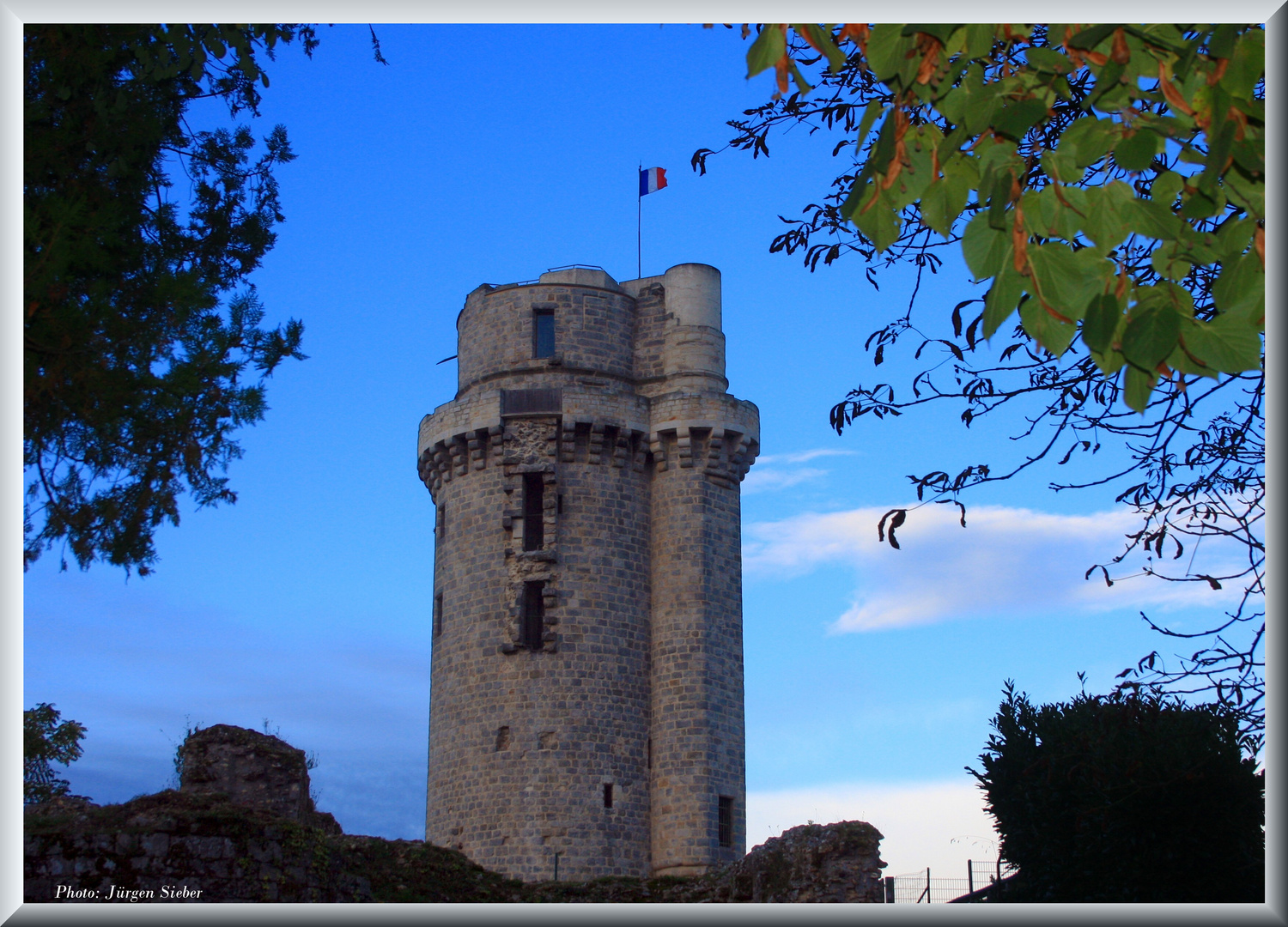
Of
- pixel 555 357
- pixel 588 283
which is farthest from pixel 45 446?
pixel 588 283

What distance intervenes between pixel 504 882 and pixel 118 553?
46.8ft

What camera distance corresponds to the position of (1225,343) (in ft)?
20.4

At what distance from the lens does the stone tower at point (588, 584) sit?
2631 centimetres

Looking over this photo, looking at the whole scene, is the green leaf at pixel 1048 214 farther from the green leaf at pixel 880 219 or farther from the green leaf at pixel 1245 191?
the green leaf at pixel 1245 191

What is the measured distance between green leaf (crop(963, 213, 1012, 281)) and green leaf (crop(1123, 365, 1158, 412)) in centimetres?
82

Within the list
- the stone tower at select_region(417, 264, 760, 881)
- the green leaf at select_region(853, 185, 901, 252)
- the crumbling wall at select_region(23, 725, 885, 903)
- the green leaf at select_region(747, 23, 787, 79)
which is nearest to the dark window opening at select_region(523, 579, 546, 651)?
the stone tower at select_region(417, 264, 760, 881)

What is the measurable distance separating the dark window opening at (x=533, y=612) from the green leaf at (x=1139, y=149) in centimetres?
2176

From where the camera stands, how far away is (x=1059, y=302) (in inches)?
243

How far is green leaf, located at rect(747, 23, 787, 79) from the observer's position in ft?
22.1

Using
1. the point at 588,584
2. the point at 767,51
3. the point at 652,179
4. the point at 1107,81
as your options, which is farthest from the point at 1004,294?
the point at 652,179

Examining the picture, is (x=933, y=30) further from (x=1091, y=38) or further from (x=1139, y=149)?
(x=1139, y=149)

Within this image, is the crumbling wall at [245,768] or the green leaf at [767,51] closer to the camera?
the green leaf at [767,51]

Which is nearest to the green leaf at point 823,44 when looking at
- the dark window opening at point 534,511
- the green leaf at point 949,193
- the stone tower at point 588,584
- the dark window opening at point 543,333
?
the green leaf at point 949,193

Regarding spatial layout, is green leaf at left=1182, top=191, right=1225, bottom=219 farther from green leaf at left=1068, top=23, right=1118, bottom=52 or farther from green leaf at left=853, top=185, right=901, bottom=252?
green leaf at left=853, top=185, right=901, bottom=252
